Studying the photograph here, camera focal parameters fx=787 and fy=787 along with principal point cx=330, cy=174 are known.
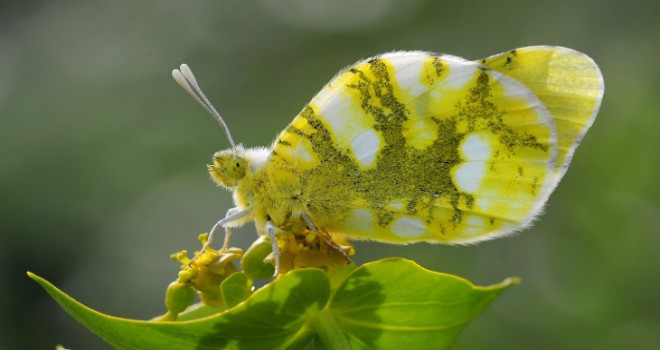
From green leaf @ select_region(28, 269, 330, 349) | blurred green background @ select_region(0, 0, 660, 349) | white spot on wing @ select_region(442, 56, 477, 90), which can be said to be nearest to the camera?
green leaf @ select_region(28, 269, 330, 349)

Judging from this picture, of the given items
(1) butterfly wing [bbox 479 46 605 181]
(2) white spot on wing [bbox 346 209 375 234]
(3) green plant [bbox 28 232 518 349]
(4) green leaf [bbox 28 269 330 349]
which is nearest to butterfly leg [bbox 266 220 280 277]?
(3) green plant [bbox 28 232 518 349]

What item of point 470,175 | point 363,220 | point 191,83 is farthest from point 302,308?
point 191,83

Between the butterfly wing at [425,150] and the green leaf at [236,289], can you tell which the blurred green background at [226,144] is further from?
the green leaf at [236,289]

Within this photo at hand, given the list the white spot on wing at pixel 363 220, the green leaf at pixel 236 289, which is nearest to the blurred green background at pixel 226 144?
the white spot on wing at pixel 363 220

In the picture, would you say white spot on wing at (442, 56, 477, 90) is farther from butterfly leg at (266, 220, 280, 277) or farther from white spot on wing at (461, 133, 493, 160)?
butterfly leg at (266, 220, 280, 277)

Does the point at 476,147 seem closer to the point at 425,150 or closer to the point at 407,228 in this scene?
the point at 425,150

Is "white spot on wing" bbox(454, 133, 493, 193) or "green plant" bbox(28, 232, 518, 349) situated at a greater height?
"white spot on wing" bbox(454, 133, 493, 193)

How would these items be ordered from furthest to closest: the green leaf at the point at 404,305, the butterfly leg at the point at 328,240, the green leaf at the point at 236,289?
1. the butterfly leg at the point at 328,240
2. the green leaf at the point at 236,289
3. the green leaf at the point at 404,305

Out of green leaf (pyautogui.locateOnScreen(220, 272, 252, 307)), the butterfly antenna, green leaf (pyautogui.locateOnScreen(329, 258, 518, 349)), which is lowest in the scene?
green leaf (pyautogui.locateOnScreen(329, 258, 518, 349))
